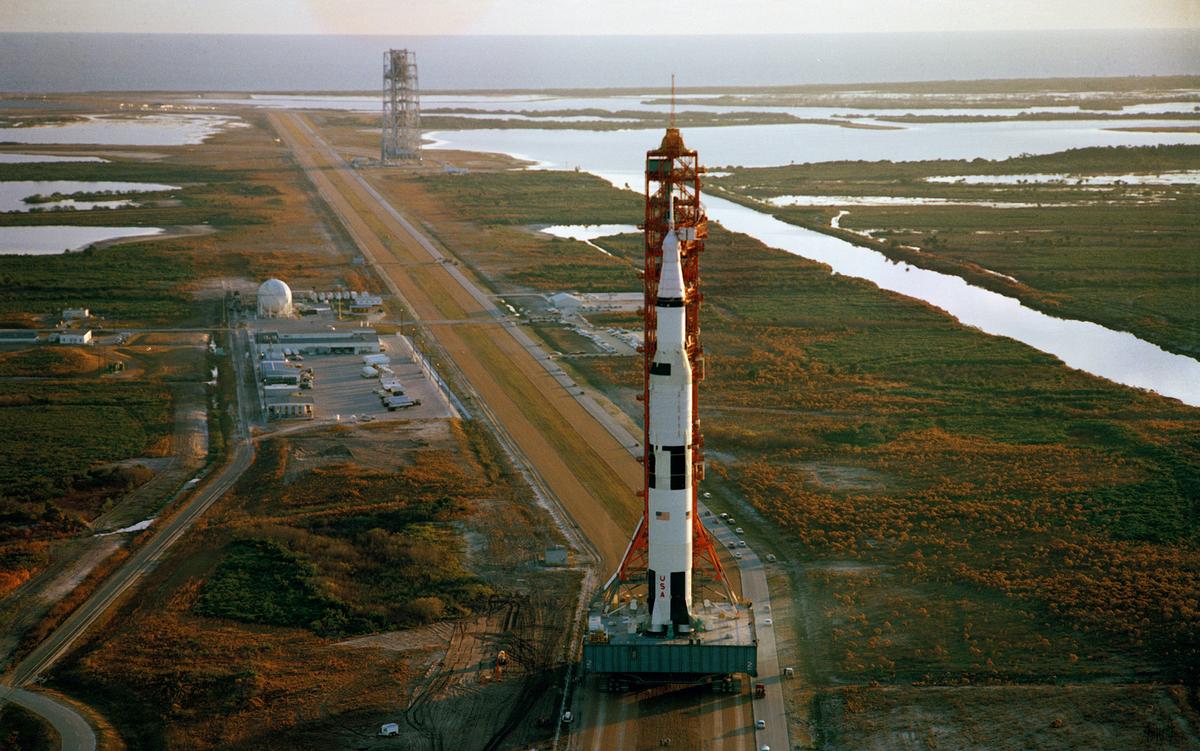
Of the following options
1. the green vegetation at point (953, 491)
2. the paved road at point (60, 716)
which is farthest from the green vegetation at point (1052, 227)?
the paved road at point (60, 716)

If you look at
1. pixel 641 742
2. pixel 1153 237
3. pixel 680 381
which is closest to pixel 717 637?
pixel 641 742

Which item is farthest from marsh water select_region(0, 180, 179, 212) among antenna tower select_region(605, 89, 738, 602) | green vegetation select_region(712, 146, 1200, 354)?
antenna tower select_region(605, 89, 738, 602)

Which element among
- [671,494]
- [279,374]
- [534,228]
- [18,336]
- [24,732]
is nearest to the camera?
[24,732]

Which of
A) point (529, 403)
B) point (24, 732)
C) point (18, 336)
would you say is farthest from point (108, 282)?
point (24, 732)

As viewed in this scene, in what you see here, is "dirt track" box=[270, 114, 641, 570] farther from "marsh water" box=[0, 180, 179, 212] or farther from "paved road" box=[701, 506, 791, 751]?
"marsh water" box=[0, 180, 179, 212]

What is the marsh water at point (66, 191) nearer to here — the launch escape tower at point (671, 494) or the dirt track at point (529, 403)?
the dirt track at point (529, 403)

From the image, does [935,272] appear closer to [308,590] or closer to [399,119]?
[308,590]

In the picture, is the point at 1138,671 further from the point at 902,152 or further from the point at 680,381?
the point at 902,152

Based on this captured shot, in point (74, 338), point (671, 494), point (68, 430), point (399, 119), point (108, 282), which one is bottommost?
point (68, 430)
